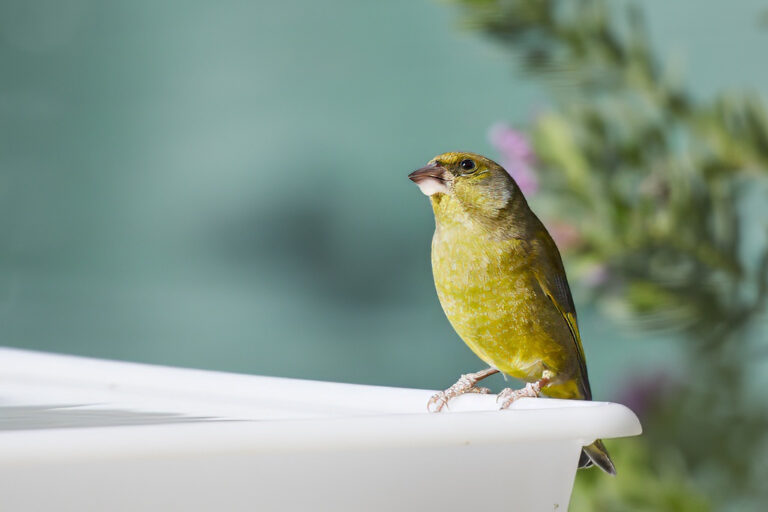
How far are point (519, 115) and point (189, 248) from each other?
99cm

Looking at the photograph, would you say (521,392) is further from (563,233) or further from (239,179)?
(239,179)

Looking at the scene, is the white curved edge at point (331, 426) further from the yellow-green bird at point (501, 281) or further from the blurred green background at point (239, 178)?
the blurred green background at point (239, 178)

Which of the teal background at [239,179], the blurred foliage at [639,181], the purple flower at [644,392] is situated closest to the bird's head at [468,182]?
the blurred foliage at [639,181]

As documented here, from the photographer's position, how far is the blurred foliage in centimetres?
117

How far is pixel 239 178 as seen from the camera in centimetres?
267

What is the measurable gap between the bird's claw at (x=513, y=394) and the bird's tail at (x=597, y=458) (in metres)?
0.06

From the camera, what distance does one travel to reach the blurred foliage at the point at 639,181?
1.17 m

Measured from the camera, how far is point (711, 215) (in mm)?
1175

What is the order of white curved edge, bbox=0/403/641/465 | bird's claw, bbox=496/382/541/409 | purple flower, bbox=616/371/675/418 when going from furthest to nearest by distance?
purple flower, bbox=616/371/675/418 < bird's claw, bbox=496/382/541/409 < white curved edge, bbox=0/403/641/465

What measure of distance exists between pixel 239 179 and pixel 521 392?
85.6 inches

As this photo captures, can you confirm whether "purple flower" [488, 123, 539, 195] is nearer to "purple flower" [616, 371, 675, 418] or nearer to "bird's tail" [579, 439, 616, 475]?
"purple flower" [616, 371, 675, 418]

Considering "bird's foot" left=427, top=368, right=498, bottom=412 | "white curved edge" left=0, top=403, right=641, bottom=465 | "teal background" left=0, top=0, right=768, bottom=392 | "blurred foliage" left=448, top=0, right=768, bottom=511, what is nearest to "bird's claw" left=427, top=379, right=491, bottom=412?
"bird's foot" left=427, top=368, right=498, bottom=412

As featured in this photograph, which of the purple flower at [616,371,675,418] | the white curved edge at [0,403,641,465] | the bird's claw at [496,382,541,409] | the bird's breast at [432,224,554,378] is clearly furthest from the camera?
the purple flower at [616,371,675,418]

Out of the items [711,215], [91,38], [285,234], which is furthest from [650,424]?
[91,38]
